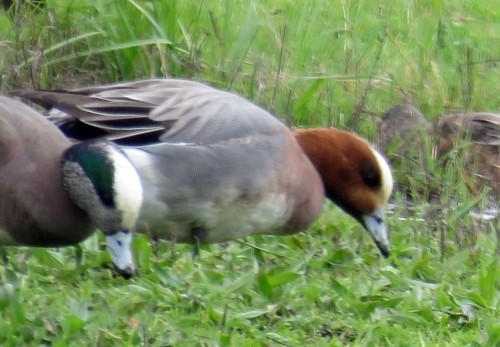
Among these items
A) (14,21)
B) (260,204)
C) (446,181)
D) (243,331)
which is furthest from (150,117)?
(14,21)

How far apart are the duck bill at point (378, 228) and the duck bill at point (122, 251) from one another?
58.7 inches

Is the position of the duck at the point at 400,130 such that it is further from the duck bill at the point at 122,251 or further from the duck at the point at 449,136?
the duck bill at the point at 122,251

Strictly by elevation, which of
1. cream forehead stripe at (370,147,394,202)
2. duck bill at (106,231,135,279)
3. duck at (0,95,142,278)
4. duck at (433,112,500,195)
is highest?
duck at (0,95,142,278)

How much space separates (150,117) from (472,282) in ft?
4.85

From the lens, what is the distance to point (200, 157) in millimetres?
4980

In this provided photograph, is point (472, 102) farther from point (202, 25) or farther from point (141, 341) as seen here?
point (141, 341)

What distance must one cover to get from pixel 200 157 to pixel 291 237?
815 mm

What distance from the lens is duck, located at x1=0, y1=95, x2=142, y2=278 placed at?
14.0ft

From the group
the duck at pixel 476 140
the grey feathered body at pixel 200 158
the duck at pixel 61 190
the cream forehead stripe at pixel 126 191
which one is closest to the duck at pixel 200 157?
the grey feathered body at pixel 200 158

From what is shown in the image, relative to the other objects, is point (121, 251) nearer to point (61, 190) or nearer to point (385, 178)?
point (61, 190)

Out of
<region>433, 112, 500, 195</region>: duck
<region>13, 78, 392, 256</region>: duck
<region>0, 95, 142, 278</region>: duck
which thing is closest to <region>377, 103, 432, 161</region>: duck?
<region>433, 112, 500, 195</region>: duck

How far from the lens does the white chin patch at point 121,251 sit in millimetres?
4258

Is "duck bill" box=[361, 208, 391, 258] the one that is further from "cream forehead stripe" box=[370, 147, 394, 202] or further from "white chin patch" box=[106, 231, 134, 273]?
"white chin patch" box=[106, 231, 134, 273]

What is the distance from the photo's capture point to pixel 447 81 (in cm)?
796
